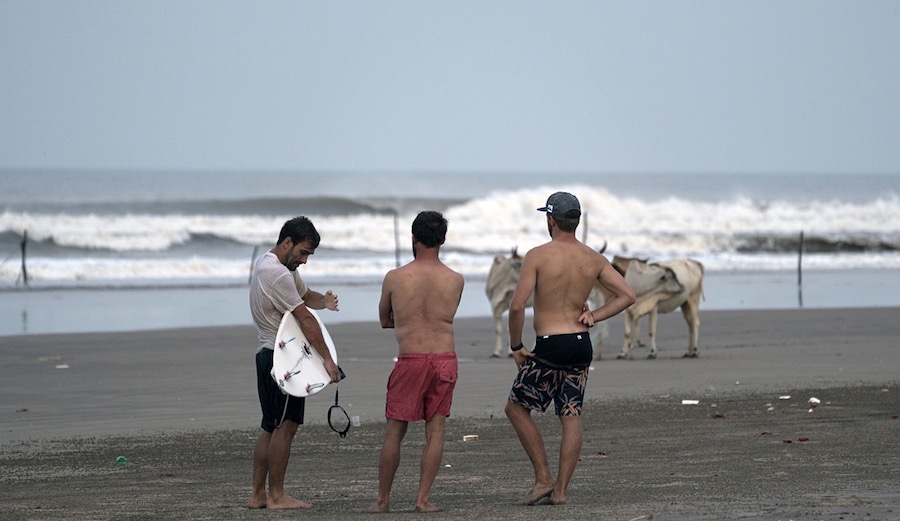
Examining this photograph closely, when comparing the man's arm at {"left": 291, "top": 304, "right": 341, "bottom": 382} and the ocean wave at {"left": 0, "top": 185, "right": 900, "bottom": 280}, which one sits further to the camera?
the ocean wave at {"left": 0, "top": 185, "right": 900, "bottom": 280}

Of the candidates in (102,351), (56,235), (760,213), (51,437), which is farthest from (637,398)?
(760,213)

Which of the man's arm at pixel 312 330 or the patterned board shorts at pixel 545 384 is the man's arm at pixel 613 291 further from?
the man's arm at pixel 312 330

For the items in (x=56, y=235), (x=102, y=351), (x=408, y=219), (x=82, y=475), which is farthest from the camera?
(x=408, y=219)

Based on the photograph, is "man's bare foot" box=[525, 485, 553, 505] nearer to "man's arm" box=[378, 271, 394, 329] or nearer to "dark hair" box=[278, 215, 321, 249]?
"man's arm" box=[378, 271, 394, 329]

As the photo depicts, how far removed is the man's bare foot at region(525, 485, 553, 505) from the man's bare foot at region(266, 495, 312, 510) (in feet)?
3.93

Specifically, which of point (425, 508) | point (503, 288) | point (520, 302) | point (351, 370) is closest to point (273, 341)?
point (425, 508)

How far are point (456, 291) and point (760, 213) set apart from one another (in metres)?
57.8

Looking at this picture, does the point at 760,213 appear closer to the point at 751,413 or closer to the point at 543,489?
the point at 751,413

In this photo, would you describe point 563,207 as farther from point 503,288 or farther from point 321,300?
A: point 503,288

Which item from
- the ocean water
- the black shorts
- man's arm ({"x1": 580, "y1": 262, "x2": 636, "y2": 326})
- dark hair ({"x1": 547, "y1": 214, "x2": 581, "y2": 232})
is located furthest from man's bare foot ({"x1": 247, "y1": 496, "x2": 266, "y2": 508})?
the ocean water

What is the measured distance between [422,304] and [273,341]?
2.73 feet

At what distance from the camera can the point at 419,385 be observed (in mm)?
6691

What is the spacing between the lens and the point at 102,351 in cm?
1616

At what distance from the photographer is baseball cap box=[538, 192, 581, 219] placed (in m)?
6.92
